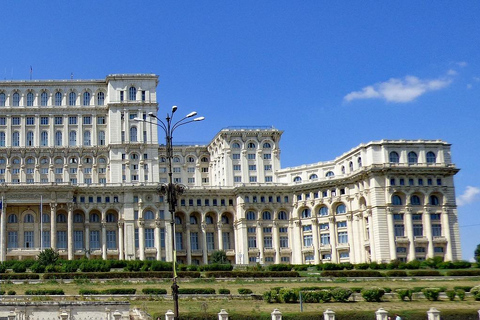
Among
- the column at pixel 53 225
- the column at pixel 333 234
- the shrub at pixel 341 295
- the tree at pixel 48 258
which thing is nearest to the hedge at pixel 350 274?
the shrub at pixel 341 295

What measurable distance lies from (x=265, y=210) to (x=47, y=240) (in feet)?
126

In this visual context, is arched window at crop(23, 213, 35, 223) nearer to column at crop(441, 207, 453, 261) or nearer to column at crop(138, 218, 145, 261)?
column at crop(138, 218, 145, 261)

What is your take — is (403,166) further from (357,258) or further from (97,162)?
(97,162)

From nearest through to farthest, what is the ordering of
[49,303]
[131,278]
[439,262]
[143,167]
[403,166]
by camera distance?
[49,303] → [131,278] → [439,262] → [403,166] → [143,167]

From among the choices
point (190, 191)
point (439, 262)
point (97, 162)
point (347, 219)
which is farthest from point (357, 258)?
point (97, 162)

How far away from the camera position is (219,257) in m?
121

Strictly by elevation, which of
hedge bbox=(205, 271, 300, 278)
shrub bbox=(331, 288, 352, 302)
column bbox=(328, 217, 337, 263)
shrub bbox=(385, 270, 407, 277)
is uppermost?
column bbox=(328, 217, 337, 263)

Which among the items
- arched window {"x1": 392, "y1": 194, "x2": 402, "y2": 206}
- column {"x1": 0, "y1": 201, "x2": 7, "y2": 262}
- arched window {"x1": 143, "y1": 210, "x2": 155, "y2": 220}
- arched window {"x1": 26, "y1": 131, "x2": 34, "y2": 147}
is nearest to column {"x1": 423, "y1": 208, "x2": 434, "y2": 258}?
arched window {"x1": 392, "y1": 194, "x2": 402, "y2": 206}

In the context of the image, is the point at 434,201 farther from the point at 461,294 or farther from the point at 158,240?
the point at 461,294

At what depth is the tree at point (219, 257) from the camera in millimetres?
Result: 120625

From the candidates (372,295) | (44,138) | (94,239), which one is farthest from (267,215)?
(372,295)

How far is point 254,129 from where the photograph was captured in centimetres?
13550

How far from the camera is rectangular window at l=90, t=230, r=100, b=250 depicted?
125m

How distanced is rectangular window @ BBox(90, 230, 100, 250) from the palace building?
0.81 feet
